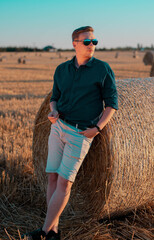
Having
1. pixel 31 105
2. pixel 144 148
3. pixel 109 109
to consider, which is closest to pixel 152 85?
pixel 144 148

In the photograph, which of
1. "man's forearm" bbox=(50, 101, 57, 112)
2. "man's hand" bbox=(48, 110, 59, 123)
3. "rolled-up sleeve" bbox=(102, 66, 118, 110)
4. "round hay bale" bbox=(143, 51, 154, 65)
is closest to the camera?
"rolled-up sleeve" bbox=(102, 66, 118, 110)

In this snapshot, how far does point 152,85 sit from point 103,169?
1228mm

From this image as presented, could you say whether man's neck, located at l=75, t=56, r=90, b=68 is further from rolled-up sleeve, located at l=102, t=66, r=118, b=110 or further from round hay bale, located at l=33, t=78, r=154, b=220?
round hay bale, located at l=33, t=78, r=154, b=220

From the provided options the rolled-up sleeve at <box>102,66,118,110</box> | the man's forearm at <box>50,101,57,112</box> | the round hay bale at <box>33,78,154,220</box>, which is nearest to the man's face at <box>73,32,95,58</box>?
the rolled-up sleeve at <box>102,66,118,110</box>

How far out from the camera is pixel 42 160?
3705mm

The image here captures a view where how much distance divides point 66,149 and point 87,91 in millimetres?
560

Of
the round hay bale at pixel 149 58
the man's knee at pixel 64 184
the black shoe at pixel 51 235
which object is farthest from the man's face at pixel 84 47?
the round hay bale at pixel 149 58

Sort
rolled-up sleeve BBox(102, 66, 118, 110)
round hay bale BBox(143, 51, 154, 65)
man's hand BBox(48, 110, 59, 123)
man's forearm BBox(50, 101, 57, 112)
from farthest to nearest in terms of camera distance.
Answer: round hay bale BBox(143, 51, 154, 65)
man's forearm BBox(50, 101, 57, 112)
man's hand BBox(48, 110, 59, 123)
rolled-up sleeve BBox(102, 66, 118, 110)

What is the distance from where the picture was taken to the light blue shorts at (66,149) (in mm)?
2635

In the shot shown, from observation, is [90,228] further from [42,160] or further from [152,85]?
[152,85]

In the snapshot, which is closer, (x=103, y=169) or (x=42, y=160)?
(x=103, y=169)

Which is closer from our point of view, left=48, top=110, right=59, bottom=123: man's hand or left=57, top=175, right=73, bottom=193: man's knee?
left=57, top=175, right=73, bottom=193: man's knee

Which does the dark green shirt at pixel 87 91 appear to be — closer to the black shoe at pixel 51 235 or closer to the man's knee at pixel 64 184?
the man's knee at pixel 64 184

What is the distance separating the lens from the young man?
259cm
